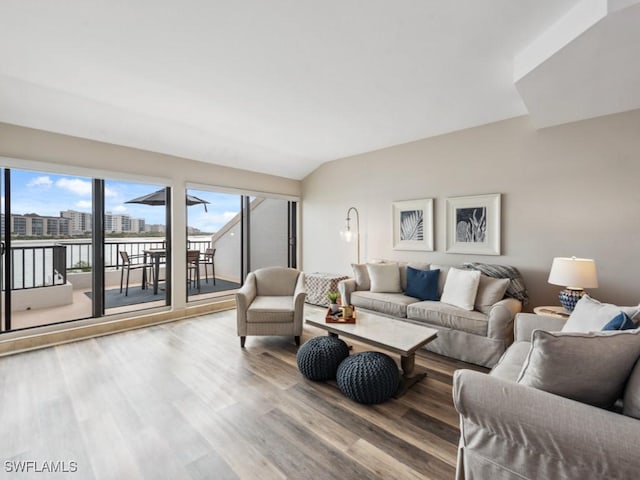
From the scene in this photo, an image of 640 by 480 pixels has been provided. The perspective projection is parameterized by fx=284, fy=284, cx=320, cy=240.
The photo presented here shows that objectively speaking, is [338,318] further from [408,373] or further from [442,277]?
[442,277]

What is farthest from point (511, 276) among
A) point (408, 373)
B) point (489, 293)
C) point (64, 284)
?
point (64, 284)

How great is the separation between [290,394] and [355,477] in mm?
873

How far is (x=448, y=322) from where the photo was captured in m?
2.95

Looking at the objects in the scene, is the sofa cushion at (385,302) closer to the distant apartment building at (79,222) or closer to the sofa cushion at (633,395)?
the sofa cushion at (633,395)

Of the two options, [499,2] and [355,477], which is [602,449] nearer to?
[355,477]

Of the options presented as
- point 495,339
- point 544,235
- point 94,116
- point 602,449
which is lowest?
point 495,339

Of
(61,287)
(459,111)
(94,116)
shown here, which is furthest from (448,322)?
(61,287)

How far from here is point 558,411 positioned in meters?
1.07

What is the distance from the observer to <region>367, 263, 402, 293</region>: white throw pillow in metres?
3.86

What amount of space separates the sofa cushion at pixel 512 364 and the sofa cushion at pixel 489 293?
A: 91 centimetres

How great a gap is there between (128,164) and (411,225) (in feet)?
13.4

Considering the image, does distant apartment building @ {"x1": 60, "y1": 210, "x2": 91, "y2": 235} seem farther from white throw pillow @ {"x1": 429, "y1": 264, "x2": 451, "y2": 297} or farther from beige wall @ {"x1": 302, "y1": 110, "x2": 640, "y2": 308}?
white throw pillow @ {"x1": 429, "y1": 264, "x2": 451, "y2": 297}

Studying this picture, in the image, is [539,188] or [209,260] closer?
[539,188]

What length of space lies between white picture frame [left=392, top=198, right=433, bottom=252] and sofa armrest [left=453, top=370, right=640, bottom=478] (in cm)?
307
